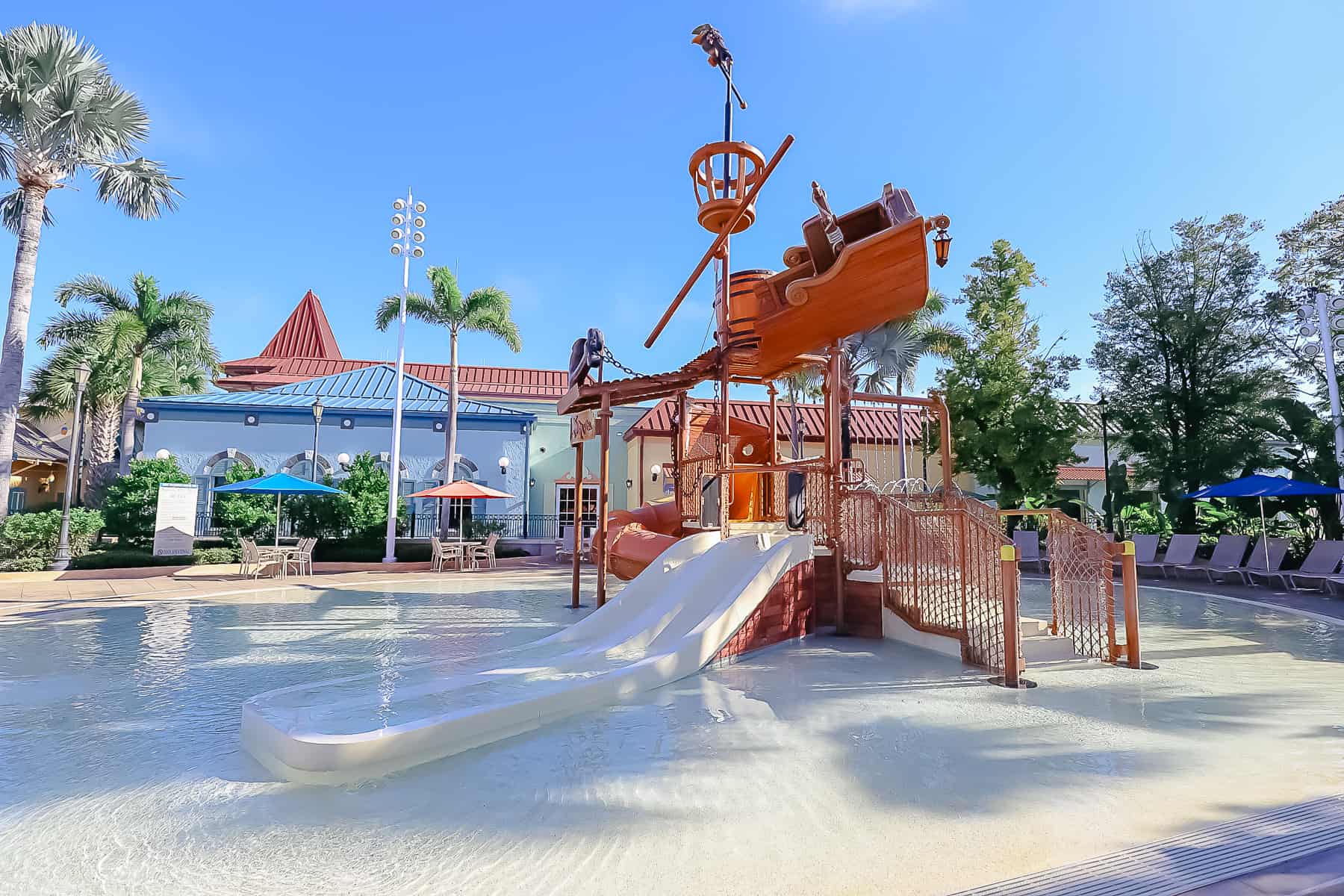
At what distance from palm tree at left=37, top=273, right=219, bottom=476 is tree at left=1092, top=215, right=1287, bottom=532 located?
3206 cm

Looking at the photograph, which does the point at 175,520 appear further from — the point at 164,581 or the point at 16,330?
the point at 16,330

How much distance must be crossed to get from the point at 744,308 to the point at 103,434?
27.1 m

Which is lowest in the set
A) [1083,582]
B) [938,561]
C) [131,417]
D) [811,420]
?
[1083,582]

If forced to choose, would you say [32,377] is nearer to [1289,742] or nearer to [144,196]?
[144,196]

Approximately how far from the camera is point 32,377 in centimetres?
2808

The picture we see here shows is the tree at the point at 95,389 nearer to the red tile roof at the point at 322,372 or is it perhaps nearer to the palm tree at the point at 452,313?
the red tile roof at the point at 322,372

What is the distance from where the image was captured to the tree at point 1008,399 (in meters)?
21.3

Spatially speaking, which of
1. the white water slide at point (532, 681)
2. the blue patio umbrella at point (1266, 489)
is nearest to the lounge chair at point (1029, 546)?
the blue patio umbrella at point (1266, 489)

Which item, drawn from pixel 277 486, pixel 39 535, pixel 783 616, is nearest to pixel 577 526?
pixel 783 616

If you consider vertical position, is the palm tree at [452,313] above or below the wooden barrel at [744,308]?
above

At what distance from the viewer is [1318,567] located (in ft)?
41.2

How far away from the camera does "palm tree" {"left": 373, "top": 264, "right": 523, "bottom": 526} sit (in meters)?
23.2

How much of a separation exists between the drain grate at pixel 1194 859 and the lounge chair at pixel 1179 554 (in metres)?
14.5

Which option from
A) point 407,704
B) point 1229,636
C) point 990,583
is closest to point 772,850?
point 407,704
